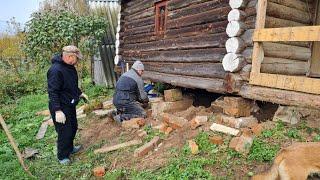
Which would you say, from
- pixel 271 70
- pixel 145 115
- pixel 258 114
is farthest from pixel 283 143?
pixel 145 115

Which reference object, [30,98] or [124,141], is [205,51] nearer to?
[124,141]

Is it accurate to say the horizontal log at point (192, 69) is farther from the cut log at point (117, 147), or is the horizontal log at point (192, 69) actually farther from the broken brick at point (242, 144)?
the cut log at point (117, 147)

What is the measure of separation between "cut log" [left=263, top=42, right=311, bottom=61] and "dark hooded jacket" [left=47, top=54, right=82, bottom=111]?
3.45 m

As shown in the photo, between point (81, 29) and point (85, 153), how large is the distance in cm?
707

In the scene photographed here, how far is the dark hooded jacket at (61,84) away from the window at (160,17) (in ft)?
12.7

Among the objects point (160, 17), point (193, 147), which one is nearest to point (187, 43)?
Answer: point (160, 17)

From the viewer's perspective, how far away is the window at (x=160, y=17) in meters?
9.20

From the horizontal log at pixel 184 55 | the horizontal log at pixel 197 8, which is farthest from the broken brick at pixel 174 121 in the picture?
the horizontal log at pixel 197 8

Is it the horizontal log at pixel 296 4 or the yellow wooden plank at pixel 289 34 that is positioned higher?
the horizontal log at pixel 296 4

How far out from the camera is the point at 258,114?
633 centimetres

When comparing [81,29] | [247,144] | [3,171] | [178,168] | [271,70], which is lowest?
[3,171]

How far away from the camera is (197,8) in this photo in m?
7.66

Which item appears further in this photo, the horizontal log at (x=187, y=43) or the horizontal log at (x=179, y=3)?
the horizontal log at (x=179, y=3)

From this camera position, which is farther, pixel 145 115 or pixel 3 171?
pixel 145 115
